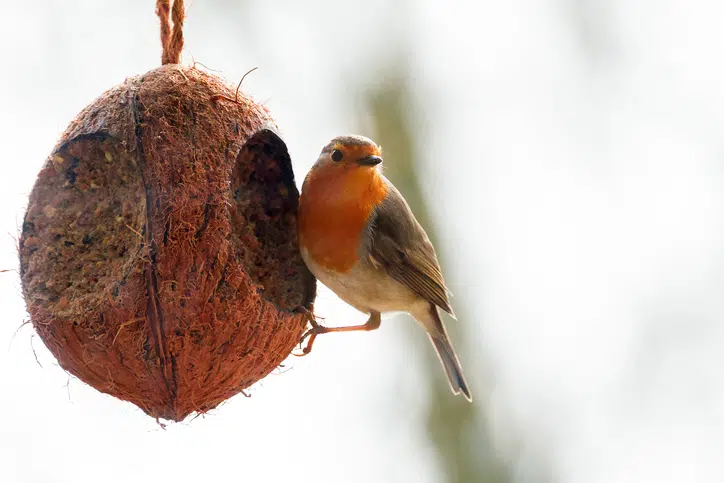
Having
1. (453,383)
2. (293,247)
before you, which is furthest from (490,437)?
(293,247)

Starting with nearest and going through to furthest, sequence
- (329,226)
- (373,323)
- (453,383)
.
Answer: (329,226) → (373,323) → (453,383)

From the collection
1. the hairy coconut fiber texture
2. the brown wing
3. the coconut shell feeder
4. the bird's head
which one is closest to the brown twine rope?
the coconut shell feeder

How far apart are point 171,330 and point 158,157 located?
72 centimetres

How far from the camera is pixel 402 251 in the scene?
508 centimetres

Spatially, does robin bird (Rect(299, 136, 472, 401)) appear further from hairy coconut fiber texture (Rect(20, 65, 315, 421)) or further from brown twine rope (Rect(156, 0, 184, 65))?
brown twine rope (Rect(156, 0, 184, 65))

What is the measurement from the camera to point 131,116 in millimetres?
4176

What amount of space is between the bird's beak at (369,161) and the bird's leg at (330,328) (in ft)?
2.58

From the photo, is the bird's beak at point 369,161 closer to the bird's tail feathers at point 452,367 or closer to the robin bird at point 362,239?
the robin bird at point 362,239

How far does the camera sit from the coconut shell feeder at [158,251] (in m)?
3.95

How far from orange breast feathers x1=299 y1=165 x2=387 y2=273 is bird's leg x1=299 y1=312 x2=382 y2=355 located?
0.30 m

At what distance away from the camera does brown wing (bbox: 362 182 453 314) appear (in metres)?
4.94

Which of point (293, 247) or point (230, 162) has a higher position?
point (230, 162)

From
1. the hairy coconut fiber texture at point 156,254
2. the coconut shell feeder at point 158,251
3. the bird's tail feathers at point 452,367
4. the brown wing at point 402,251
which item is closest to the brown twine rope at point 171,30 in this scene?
the coconut shell feeder at point 158,251

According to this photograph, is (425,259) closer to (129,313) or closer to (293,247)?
(293,247)
